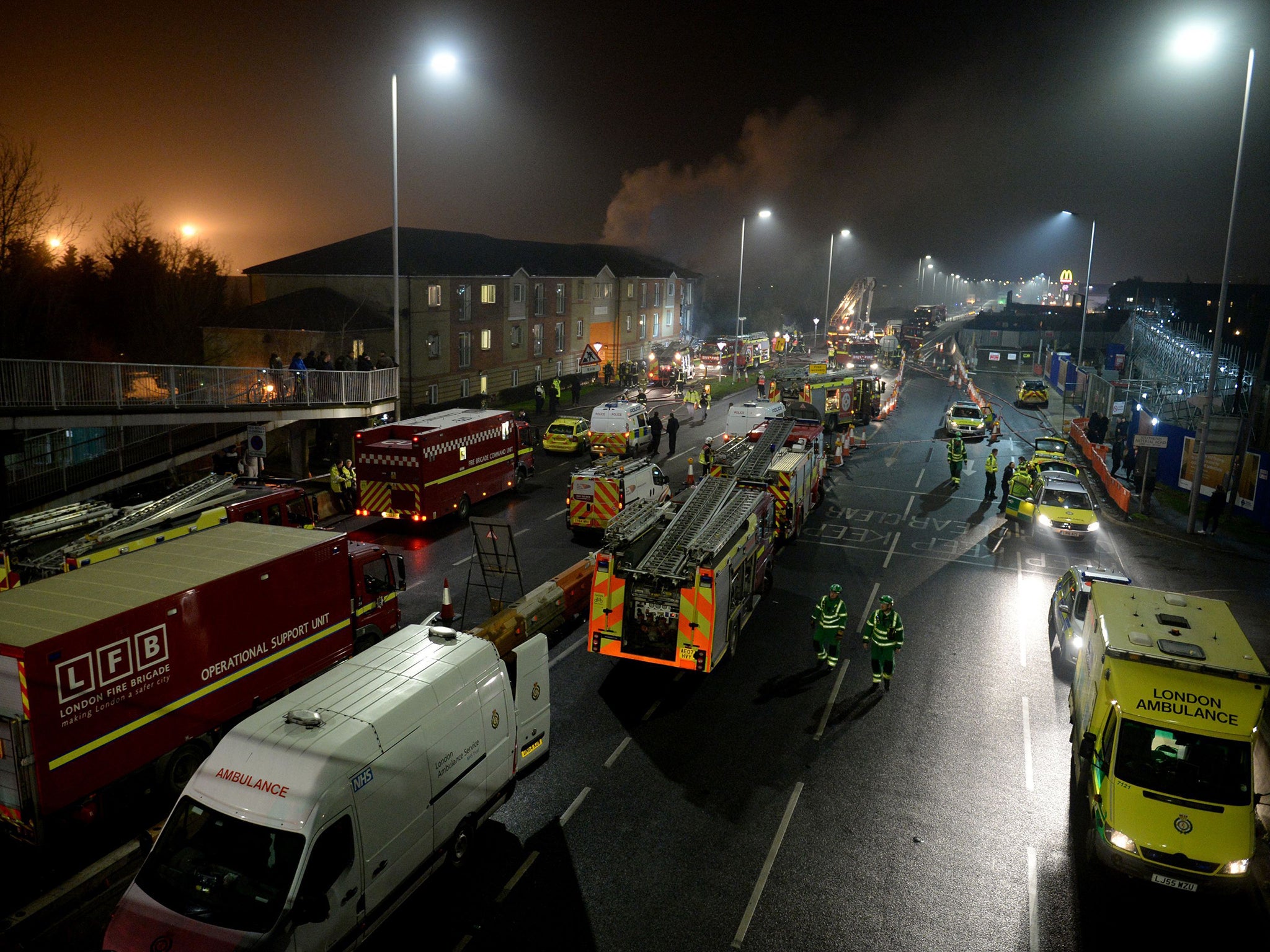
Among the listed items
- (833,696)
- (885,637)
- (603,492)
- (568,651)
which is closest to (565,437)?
(603,492)

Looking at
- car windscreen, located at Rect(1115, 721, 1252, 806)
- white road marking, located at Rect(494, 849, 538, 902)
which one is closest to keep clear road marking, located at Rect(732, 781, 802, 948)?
white road marking, located at Rect(494, 849, 538, 902)

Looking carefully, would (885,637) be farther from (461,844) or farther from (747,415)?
(747,415)

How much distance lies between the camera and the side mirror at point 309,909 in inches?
241

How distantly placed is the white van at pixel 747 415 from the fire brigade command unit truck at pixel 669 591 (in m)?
15.3

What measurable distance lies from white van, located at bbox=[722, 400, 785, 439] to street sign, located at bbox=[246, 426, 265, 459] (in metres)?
15.2

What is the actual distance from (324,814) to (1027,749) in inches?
360

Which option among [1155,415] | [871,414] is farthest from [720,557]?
[871,414]

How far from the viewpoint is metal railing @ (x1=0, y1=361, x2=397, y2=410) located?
16.5 meters

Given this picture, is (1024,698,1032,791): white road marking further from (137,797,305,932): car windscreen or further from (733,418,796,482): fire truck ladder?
(137,797,305,932): car windscreen

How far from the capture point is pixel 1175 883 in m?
8.16

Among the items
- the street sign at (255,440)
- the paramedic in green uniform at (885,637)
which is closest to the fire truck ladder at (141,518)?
the street sign at (255,440)

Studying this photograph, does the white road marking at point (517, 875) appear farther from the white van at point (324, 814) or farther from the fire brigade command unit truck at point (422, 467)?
the fire brigade command unit truck at point (422, 467)

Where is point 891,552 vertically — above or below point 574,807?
above

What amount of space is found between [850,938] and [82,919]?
276 inches
